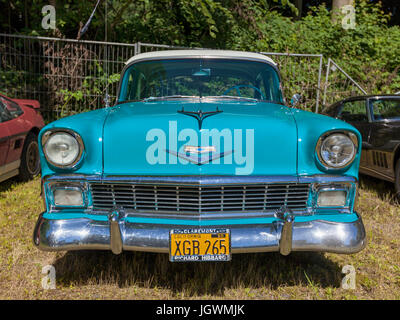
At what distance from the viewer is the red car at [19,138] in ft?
13.7

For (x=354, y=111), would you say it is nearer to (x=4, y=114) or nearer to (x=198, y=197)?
(x=198, y=197)

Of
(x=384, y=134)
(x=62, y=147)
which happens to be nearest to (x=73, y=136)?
(x=62, y=147)

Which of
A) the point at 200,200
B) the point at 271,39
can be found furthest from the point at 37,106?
the point at 271,39

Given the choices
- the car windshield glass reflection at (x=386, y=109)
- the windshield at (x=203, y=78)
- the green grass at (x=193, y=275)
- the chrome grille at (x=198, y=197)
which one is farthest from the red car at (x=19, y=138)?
the car windshield glass reflection at (x=386, y=109)

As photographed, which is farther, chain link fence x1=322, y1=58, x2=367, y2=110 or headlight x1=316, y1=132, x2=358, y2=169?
chain link fence x1=322, y1=58, x2=367, y2=110

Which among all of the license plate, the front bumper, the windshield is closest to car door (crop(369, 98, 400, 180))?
the windshield

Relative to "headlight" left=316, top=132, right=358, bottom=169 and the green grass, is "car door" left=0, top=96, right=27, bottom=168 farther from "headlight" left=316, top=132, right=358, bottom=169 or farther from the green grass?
"headlight" left=316, top=132, right=358, bottom=169

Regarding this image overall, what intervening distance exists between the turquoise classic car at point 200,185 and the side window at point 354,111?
3033 millimetres

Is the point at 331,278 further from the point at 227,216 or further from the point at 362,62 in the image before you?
the point at 362,62

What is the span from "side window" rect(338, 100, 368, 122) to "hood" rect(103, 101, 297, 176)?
316 centimetres

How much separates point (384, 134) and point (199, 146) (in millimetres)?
3228

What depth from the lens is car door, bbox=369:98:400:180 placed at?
4.27 m

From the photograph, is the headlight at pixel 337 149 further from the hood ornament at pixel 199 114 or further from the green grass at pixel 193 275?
the green grass at pixel 193 275

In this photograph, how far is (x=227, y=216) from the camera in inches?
86.1
